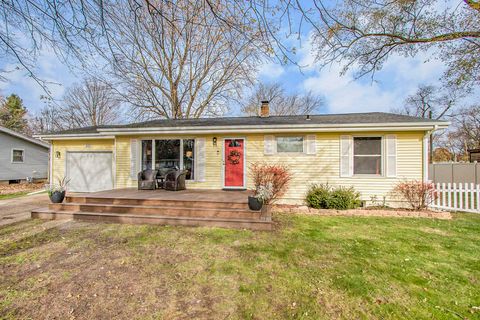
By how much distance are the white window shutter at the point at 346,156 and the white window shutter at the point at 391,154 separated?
3.56 ft

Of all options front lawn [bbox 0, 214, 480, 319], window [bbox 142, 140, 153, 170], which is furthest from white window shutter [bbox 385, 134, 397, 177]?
window [bbox 142, 140, 153, 170]

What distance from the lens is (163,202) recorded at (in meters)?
5.74

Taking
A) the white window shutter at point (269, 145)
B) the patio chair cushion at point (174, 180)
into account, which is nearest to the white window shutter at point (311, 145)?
the white window shutter at point (269, 145)

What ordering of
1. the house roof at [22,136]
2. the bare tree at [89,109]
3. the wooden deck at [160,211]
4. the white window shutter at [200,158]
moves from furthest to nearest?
the bare tree at [89,109] → the house roof at [22,136] → the white window shutter at [200,158] → the wooden deck at [160,211]

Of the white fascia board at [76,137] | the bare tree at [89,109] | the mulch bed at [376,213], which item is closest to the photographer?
the mulch bed at [376,213]

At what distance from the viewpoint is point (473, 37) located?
8.55 metres

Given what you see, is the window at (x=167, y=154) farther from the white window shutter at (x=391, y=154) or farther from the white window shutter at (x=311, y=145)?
the white window shutter at (x=391, y=154)

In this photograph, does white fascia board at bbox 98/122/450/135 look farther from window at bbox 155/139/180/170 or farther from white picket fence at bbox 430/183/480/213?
white picket fence at bbox 430/183/480/213

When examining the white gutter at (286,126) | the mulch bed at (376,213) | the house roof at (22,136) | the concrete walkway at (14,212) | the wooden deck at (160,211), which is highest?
the house roof at (22,136)

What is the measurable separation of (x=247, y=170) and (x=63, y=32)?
→ 19.5 feet

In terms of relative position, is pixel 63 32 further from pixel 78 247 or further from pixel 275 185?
pixel 275 185

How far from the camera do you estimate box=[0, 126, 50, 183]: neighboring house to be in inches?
558

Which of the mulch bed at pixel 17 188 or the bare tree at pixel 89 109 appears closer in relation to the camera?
the mulch bed at pixel 17 188

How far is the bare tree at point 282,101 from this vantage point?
25.0 m
